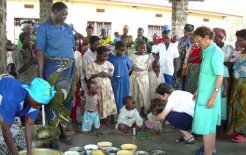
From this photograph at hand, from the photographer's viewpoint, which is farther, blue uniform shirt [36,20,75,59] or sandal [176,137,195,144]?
sandal [176,137,195,144]

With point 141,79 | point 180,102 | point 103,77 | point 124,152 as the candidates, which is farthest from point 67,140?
point 141,79

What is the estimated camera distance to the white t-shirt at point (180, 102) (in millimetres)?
4059

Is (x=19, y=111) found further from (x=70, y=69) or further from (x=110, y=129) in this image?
(x=110, y=129)

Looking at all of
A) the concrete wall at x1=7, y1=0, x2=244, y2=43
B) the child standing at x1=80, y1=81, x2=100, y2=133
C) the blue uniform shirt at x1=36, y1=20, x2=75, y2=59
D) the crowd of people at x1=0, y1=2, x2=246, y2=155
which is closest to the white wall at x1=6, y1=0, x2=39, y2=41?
the concrete wall at x1=7, y1=0, x2=244, y2=43

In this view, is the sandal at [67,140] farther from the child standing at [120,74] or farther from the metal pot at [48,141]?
the child standing at [120,74]

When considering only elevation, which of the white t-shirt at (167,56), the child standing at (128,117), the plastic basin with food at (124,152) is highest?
the white t-shirt at (167,56)

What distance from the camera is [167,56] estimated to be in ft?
19.1

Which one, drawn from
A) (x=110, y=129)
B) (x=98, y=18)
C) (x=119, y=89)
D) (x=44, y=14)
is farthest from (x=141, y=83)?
(x=98, y=18)

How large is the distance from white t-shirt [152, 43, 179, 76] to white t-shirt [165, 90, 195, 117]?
165 cm

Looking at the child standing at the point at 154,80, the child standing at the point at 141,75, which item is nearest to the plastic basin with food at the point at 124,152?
the child standing at the point at 141,75

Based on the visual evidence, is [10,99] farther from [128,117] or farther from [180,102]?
[128,117]

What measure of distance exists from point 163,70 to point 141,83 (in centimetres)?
67

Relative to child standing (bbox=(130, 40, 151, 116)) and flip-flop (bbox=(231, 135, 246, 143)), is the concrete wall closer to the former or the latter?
child standing (bbox=(130, 40, 151, 116))

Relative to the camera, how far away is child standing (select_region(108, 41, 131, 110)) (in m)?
5.25
